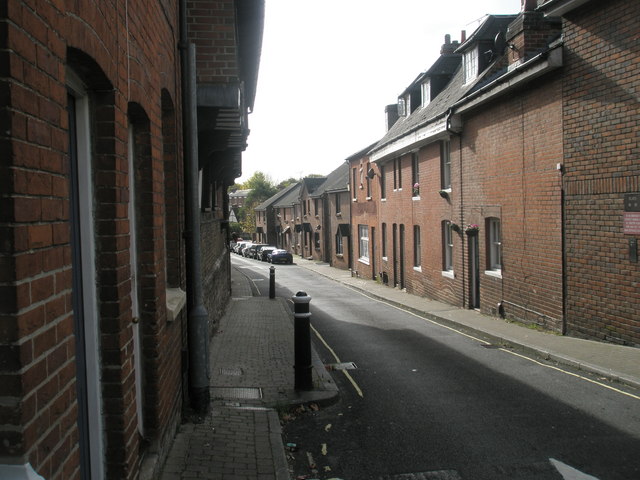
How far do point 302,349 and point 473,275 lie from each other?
1074 centimetres

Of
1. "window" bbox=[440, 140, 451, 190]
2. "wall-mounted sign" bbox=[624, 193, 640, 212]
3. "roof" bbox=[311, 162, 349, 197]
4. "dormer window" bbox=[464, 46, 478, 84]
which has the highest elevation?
"dormer window" bbox=[464, 46, 478, 84]

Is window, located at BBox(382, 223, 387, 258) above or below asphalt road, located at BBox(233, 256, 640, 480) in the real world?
above

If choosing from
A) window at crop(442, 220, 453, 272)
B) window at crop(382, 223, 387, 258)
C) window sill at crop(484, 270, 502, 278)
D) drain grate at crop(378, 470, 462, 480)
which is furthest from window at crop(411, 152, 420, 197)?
drain grate at crop(378, 470, 462, 480)

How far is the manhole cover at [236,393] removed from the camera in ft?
23.8

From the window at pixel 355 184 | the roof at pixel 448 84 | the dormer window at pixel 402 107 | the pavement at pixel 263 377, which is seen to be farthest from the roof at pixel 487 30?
the window at pixel 355 184

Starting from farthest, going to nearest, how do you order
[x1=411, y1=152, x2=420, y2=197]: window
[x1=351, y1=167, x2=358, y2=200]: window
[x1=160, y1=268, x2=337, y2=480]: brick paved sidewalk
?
[x1=351, y1=167, x2=358, y2=200]: window → [x1=411, y1=152, x2=420, y2=197]: window → [x1=160, y1=268, x2=337, y2=480]: brick paved sidewalk

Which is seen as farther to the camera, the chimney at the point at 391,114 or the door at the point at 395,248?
the chimney at the point at 391,114

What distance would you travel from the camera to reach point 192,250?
6.04 m

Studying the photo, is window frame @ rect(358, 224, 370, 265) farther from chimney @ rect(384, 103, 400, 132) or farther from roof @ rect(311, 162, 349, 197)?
roof @ rect(311, 162, 349, 197)

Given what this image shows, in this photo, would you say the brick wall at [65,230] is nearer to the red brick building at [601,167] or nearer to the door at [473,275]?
the red brick building at [601,167]

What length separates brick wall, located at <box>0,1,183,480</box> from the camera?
1.83 m

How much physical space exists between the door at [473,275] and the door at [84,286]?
48.7ft

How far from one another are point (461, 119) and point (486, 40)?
2816 millimetres

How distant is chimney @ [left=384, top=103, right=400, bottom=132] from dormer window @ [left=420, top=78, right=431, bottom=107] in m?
6.12
